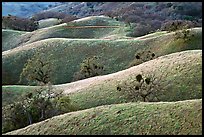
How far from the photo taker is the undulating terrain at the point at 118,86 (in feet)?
86.9

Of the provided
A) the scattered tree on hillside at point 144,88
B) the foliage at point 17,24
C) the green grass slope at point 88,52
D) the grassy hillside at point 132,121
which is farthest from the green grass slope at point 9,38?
the grassy hillside at point 132,121

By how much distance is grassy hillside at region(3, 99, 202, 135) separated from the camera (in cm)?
2528

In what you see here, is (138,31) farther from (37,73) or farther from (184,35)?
(37,73)

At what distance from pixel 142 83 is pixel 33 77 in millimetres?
23698

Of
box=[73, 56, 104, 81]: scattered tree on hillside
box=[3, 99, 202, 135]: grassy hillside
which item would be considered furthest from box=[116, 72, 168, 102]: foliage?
box=[73, 56, 104, 81]: scattered tree on hillside

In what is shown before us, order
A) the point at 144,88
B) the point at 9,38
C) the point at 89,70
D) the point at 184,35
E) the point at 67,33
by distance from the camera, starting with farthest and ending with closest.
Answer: the point at 9,38, the point at 67,33, the point at 184,35, the point at 89,70, the point at 144,88

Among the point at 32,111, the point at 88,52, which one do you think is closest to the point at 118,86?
the point at 32,111

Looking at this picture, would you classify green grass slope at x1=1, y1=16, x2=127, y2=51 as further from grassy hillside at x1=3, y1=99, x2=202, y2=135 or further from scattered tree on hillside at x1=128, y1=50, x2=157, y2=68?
grassy hillside at x1=3, y1=99, x2=202, y2=135

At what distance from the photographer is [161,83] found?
136 ft

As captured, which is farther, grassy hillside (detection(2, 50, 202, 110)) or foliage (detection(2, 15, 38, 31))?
foliage (detection(2, 15, 38, 31))

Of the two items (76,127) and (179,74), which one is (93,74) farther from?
(76,127)

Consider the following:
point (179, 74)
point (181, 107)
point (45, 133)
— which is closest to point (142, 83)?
point (179, 74)

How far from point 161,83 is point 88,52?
3202 cm

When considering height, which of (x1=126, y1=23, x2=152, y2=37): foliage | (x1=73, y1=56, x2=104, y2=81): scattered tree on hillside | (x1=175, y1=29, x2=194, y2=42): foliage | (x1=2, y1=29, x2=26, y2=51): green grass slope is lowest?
(x1=73, y1=56, x2=104, y2=81): scattered tree on hillside
